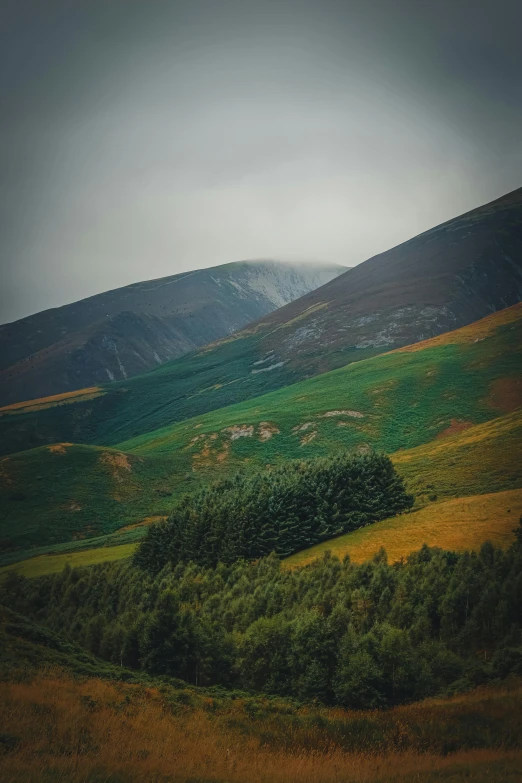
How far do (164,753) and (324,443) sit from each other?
118229mm

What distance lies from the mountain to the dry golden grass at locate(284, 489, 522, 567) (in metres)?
10.5

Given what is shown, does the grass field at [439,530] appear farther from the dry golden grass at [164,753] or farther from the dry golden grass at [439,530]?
the dry golden grass at [164,753]

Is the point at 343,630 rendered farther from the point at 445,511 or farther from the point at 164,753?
the point at 445,511

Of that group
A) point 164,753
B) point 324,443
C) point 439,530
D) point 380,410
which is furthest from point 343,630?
point 380,410

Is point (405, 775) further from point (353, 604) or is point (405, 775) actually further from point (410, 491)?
point (410, 491)

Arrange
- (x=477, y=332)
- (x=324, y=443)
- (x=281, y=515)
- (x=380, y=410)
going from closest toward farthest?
(x=281, y=515)
(x=324, y=443)
(x=380, y=410)
(x=477, y=332)

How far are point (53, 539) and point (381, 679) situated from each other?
286 feet

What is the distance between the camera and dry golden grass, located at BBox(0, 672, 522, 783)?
13.8 m

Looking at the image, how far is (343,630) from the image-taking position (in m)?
34.8

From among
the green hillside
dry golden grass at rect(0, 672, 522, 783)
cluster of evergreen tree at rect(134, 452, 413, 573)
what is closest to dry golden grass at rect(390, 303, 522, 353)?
the green hillside

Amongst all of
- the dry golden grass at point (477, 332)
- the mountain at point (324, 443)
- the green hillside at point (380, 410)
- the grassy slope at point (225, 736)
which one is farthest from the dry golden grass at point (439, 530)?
the dry golden grass at point (477, 332)

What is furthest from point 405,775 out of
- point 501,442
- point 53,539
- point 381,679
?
point 53,539

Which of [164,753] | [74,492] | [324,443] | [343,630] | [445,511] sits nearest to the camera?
[164,753]

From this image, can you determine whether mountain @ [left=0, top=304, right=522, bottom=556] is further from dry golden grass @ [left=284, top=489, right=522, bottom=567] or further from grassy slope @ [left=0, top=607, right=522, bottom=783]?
grassy slope @ [left=0, top=607, right=522, bottom=783]
